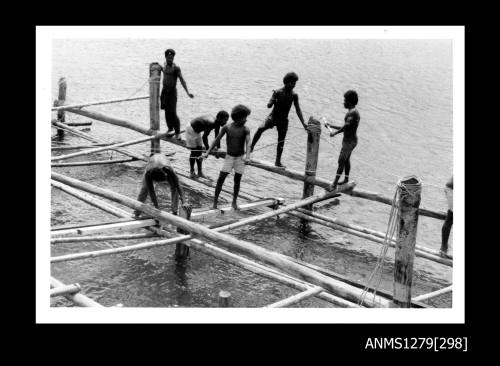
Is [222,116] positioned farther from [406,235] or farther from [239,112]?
[406,235]

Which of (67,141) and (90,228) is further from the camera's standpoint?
(67,141)

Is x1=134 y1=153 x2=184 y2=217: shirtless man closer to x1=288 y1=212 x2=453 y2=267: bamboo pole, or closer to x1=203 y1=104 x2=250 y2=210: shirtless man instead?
x1=203 y1=104 x2=250 y2=210: shirtless man

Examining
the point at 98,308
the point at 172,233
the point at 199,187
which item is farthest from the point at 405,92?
the point at 98,308

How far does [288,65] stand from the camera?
24609 millimetres

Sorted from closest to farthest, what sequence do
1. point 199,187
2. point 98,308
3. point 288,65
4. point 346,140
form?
point 98,308, point 346,140, point 199,187, point 288,65

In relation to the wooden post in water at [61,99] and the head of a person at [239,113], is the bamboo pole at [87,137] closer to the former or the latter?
the wooden post in water at [61,99]

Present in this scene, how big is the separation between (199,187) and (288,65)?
12627 millimetres

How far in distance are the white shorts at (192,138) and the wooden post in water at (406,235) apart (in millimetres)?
5360

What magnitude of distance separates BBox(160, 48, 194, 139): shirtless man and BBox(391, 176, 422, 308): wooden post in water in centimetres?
573

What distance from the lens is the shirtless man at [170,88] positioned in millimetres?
11688

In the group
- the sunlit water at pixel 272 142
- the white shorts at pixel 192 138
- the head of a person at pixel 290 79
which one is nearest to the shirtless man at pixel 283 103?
the head of a person at pixel 290 79

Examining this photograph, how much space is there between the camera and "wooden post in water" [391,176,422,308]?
6.80 m

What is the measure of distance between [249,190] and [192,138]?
2.64 metres

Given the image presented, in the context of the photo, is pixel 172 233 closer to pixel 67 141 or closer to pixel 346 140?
pixel 346 140
